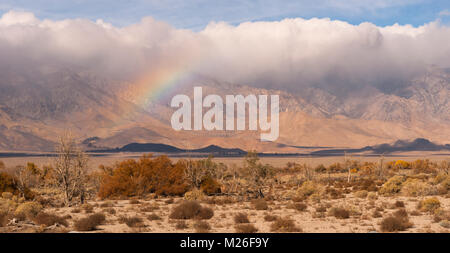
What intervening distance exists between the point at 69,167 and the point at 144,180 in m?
9.60

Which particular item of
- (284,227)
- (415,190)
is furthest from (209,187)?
(284,227)

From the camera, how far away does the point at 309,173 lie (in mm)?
63156

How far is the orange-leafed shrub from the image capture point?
39625mm

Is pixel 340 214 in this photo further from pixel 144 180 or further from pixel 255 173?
pixel 144 180

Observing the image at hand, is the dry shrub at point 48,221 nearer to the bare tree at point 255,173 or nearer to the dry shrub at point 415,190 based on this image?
the bare tree at point 255,173

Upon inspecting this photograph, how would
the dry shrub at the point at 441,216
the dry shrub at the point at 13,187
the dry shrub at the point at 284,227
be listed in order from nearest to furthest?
the dry shrub at the point at 284,227 < the dry shrub at the point at 441,216 < the dry shrub at the point at 13,187

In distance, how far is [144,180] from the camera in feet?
133

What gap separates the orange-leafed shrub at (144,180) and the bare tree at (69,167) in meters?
6.82

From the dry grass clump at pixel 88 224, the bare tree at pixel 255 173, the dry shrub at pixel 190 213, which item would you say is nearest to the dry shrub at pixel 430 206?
the dry shrub at pixel 190 213

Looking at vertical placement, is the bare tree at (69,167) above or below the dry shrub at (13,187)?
above

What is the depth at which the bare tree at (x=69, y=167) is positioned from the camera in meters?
31.6

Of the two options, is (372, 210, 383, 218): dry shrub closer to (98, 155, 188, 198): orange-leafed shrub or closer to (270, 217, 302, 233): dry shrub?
(270, 217, 302, 233): dry shrub
